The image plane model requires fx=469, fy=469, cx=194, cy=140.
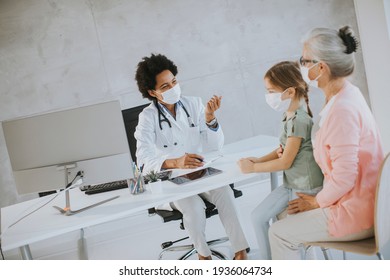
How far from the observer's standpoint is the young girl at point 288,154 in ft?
6.88

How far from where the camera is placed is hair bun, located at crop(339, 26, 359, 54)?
1.86 meters

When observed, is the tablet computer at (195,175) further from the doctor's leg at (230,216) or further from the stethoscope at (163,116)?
the stethoscope at (163,116)

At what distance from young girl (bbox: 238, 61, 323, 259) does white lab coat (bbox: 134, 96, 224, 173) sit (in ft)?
1.57

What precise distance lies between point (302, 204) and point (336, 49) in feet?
2.24

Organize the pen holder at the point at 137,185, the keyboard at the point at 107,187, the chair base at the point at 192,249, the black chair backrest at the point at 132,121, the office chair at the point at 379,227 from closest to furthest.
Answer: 1. the office chair at the point at 379,227
2. the pen holder at the point at 137,185
3. the keyboard at the point at 107,187
4. the chair base at the point at 192,249
5. the black chair backrest at the point at 132,121

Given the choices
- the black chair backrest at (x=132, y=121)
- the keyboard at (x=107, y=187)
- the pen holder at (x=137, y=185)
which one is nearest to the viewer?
the pen holder at (x=137, y=185)

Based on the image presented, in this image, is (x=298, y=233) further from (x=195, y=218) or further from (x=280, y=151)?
(x=195, y=218)

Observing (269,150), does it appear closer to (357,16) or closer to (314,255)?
(314,255)

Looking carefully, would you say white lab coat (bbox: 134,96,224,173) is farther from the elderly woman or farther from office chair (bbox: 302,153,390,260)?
office chair (bbox: 302,153,390,260)

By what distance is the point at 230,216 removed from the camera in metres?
2.52

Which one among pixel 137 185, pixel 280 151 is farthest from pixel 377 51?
pixel 137 185

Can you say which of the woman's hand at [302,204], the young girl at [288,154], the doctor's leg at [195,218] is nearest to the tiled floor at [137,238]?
the doctor's leg at [195,218]

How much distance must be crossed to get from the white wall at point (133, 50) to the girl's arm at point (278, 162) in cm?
55

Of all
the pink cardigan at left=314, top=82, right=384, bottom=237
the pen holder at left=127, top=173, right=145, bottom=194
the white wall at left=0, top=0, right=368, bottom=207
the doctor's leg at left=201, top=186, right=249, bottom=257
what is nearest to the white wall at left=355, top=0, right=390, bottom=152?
the white wall at left=0, top=0, right=368, bottom=207
